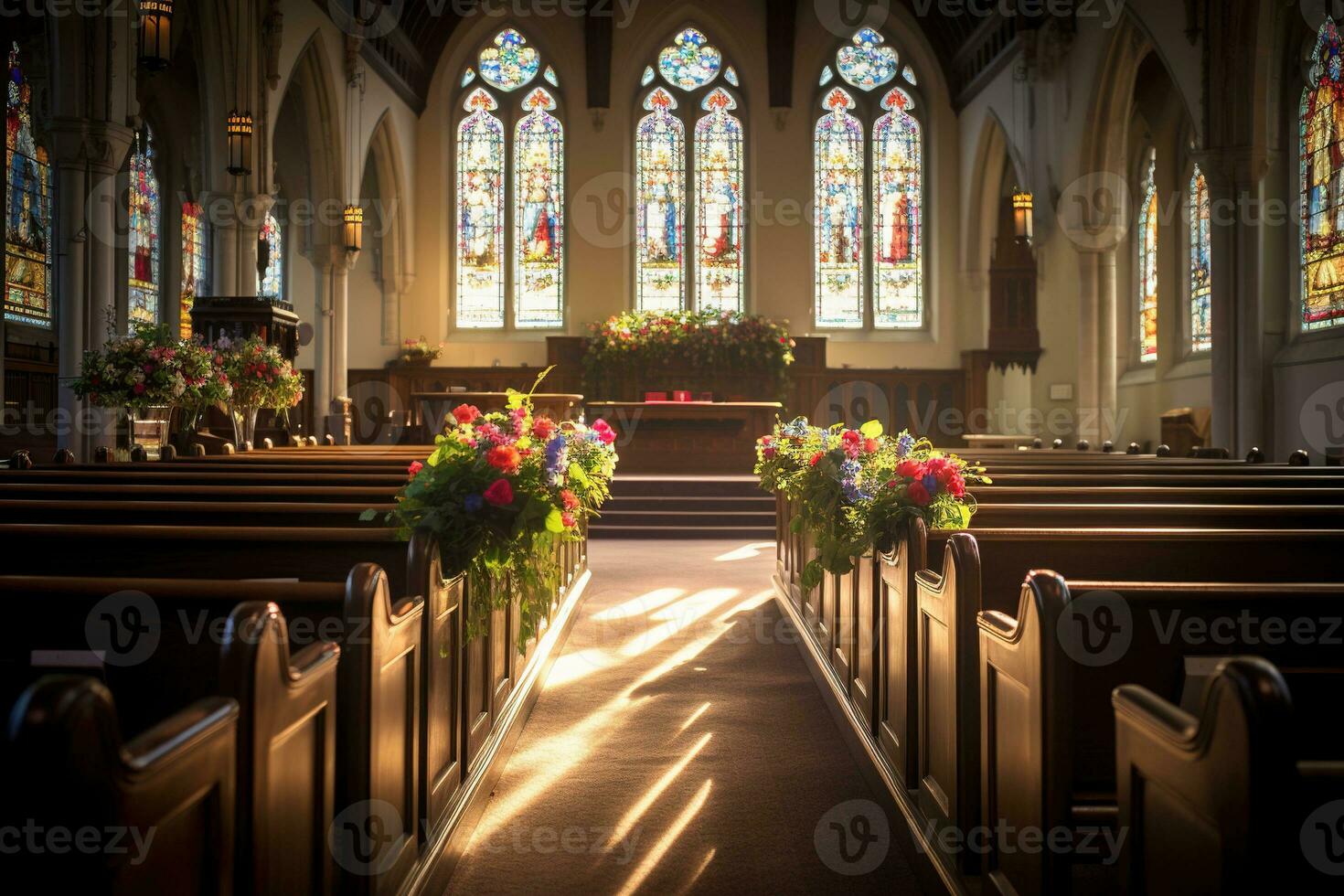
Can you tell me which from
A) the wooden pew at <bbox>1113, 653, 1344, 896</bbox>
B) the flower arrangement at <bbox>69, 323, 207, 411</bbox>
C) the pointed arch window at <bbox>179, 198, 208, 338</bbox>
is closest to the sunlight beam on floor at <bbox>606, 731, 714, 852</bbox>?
the wooden pew at <bbox>1113, 653, 1344, 896</bbox>

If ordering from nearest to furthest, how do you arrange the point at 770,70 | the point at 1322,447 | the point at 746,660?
the point at 746,660
the point at 1322,447
the point at 770,70

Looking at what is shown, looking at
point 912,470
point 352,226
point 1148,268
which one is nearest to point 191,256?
point 352,226

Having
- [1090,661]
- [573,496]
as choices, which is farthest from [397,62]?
[1090,661]

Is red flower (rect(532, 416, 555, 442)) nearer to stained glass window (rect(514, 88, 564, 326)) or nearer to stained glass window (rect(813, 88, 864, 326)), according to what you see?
stained glass window (rect(514, 88, 564, 326))

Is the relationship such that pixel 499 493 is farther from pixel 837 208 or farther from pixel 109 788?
pixel 837 208

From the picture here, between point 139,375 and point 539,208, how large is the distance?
920 cm

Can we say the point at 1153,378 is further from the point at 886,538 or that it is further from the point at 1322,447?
the point at 886,538

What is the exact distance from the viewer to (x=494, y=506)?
97.3 inches

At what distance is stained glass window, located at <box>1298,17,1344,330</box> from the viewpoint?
8398 millimetres

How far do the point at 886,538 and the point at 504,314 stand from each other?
12344mm

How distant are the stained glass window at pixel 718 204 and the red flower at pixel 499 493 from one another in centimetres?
1235

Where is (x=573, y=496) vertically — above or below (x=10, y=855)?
above

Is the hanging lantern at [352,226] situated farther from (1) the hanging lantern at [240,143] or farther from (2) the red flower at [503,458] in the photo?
(2) the red flower at [503,458]

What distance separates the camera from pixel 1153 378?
11.3 metres
